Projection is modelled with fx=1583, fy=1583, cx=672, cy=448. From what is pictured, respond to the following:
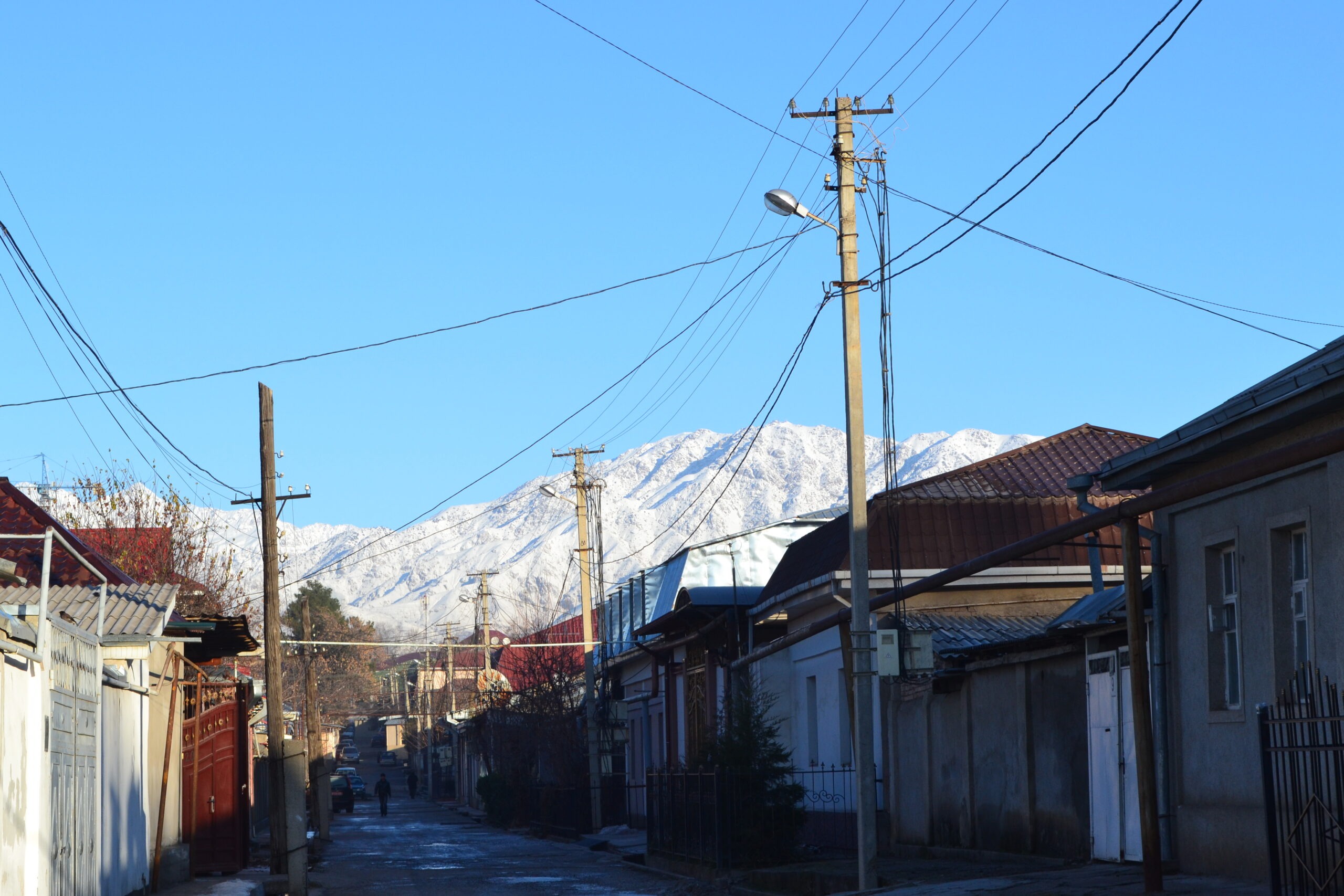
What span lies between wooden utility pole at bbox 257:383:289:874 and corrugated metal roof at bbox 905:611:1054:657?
10124 mm

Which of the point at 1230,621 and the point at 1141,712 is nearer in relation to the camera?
the point at 1141,712

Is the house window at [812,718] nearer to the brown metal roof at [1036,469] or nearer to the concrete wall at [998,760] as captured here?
the brown metal roof at [1036,469]

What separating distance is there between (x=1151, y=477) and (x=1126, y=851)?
399cm

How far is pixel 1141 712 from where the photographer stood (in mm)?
14508

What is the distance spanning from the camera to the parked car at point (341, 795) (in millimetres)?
69750

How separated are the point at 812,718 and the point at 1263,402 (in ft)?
58.8

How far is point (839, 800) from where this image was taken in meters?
27.5

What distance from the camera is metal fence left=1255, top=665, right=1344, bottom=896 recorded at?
10.6m

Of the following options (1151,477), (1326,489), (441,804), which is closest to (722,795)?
(1151,477)

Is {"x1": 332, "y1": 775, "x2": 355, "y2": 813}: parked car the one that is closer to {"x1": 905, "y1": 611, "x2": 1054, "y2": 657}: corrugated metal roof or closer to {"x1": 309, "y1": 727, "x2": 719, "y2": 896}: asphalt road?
{"x1": 309, "y1": 727, "x2": 719, "y2": 896}: asphalt road

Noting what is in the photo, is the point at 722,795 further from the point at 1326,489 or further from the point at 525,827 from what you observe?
the point at 525,827

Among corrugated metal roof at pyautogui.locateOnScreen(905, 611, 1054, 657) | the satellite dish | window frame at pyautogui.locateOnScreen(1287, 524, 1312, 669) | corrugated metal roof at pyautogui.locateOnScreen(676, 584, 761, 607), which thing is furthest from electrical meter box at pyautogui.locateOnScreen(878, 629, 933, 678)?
the satellite dish

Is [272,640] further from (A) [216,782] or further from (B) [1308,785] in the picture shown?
(B) [1308,785]

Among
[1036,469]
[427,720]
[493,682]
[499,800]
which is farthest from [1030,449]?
[427,720]
